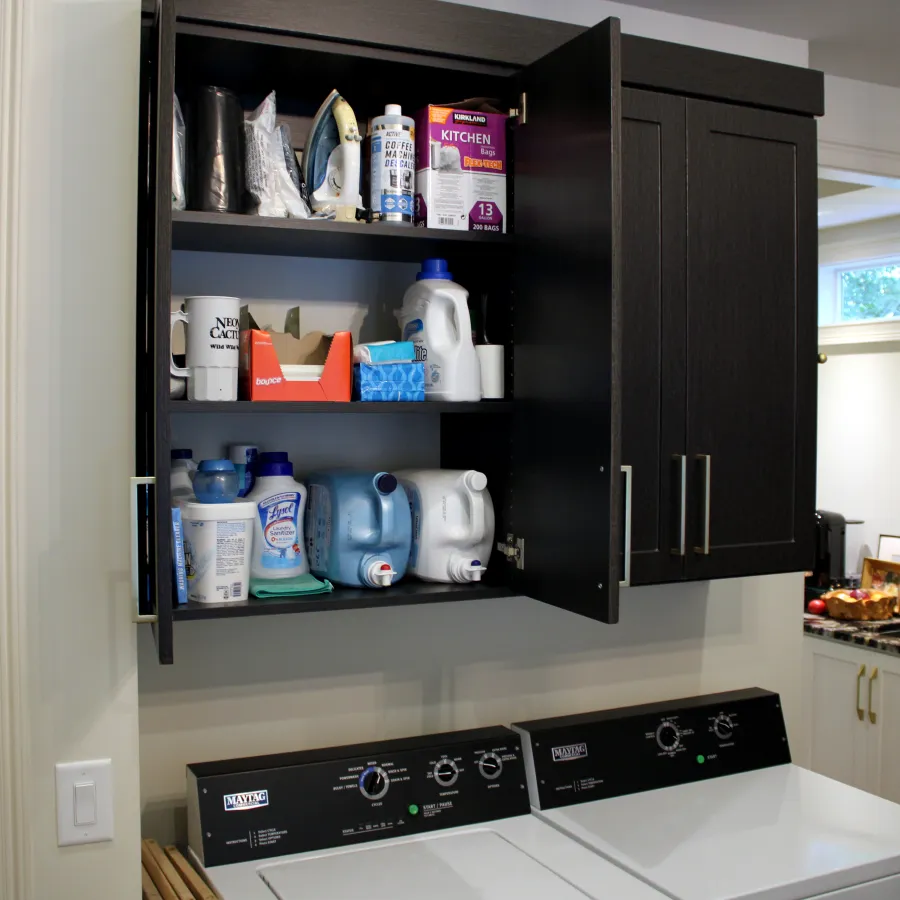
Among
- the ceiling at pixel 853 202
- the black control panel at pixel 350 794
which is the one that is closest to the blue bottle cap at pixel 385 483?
the black control panel at pixel 350 794

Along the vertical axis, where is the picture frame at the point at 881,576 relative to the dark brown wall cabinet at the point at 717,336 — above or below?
below

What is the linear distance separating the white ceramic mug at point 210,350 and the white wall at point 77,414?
0.47ft

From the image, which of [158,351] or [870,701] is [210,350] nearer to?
[158,351]

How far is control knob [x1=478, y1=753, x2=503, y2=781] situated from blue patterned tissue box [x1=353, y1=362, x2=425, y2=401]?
Answer: 730 millimetres

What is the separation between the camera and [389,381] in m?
1.75

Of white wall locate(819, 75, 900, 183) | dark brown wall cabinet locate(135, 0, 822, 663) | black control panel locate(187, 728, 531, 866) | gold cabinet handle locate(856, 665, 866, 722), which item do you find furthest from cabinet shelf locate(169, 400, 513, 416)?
gold cabinet handle locate(856, 665, 866, 722)

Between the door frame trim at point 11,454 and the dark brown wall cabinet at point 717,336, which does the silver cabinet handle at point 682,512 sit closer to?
the dark brown wall cabinet at point 717,336

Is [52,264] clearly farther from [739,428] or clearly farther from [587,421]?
[739,428]

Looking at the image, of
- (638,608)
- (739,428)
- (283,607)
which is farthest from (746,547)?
(283,607)

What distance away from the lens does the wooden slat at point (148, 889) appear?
161 cm

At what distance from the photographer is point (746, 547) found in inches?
77.8

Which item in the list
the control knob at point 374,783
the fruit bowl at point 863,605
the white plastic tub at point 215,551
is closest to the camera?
the white plastic tub at point 215,551

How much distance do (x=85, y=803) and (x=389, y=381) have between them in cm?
82

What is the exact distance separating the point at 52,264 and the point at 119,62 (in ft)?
1.08
